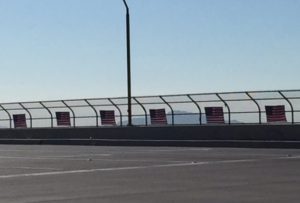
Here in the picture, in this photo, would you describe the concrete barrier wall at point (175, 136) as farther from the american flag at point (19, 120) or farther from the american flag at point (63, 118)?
the american flag at point (19, 120)

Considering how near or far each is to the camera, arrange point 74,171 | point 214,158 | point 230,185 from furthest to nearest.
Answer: point 214,158 → point 74,171 → point 230,185

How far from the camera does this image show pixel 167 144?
1351 inches

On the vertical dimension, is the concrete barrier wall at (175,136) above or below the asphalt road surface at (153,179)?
above

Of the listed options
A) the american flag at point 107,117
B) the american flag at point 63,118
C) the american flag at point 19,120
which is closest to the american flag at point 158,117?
the american flag at point 107,117

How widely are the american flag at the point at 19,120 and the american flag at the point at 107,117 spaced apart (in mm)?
5577

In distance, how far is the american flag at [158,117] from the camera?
4041 cm

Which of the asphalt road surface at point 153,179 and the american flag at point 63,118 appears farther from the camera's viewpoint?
the american flag at point 63,118

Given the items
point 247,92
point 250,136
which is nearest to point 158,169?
point 250,136

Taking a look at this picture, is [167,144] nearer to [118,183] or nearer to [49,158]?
[49,158]

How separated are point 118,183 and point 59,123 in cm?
2806

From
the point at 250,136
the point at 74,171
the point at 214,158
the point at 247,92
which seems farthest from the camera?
the point at 247,92

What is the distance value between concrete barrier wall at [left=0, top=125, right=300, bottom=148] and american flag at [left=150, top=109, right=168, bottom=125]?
3267 millimetres

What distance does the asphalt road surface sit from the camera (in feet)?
43.1

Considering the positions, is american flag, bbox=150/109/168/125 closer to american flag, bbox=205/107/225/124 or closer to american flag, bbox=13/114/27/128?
american flag, bbox=205/107/225/124
